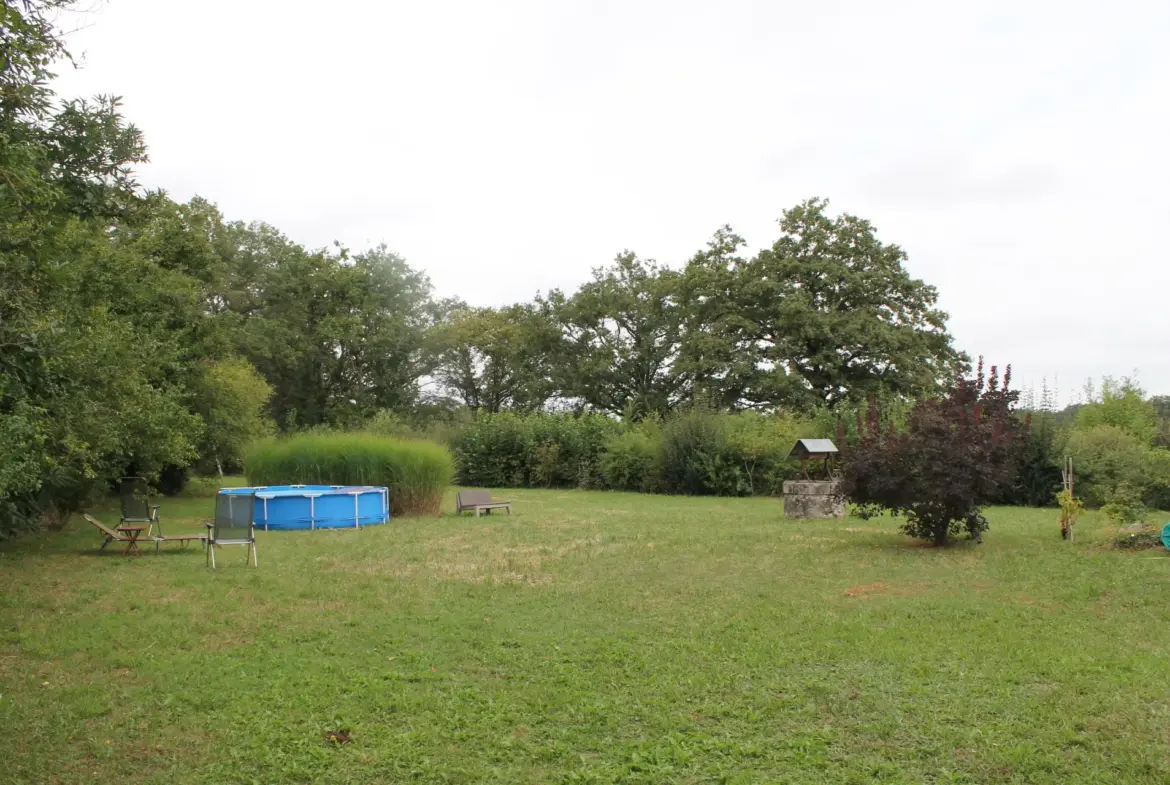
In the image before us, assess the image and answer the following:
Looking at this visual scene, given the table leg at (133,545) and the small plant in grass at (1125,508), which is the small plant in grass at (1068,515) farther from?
the table leg at (133,545)

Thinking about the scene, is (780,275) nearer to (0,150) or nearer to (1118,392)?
(1118,392)

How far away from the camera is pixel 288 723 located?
16.3 ft

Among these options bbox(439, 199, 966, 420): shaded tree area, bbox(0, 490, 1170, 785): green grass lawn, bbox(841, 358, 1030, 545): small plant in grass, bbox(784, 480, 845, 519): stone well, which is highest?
bbox(439, 199, 966, 420): shaded tree area

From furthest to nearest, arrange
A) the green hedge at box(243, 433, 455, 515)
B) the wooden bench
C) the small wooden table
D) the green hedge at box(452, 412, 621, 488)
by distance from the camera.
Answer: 1. the green hedge at box(452, 412, 621, 488)
2. the green hedge at box(243, 433, 455, 515)
3. the wooden bench
4. the small wooden table

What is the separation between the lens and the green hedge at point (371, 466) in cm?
Answer: 1938

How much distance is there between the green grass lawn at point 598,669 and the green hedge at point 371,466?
802cm

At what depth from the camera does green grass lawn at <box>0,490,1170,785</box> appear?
4379mm

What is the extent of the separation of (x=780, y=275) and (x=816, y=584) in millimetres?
25134

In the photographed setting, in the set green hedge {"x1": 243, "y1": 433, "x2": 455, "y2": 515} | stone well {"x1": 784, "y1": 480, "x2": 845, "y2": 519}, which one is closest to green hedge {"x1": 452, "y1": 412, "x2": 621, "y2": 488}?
green hedge {"x1": 243, "y1": 433, "x2": 455, "y2": 515}

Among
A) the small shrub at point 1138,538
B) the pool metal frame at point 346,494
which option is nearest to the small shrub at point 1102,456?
the small shrub at point 1138,538

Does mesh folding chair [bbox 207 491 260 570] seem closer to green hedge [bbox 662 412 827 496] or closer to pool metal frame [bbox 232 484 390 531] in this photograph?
pool metal frame [bbox 232 484 390 531]

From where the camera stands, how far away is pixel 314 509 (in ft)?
54.2

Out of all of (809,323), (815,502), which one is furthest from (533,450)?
(815,502)

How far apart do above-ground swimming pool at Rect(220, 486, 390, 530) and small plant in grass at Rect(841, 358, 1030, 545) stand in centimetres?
951
